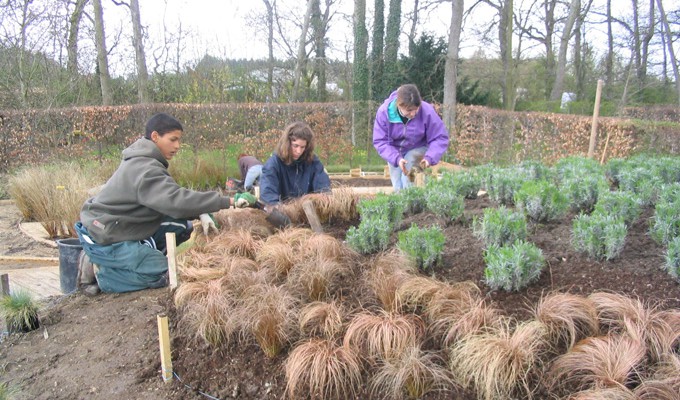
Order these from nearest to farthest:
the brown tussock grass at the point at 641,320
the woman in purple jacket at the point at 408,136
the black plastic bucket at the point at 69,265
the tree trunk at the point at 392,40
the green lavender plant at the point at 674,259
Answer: the brown tussock grass at the point at 641,320, the green lavender plant at the point at 674,259, the black plastic bucket at the point at 69,265, the woman in purple jacket at the point at 408,136, the tree trunk at the point at 392,40

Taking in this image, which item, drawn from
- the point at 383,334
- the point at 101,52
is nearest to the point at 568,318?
the point at 383,334

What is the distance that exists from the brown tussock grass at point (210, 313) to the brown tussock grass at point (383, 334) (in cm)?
64

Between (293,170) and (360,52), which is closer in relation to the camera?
(293,170)

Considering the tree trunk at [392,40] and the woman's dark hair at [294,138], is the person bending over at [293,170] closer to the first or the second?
the woman's dark hair at [294,138]

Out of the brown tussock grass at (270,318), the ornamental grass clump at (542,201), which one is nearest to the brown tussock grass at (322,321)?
the brown tussock grass at (270,318)

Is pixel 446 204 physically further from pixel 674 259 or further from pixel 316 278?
pixel 674 259

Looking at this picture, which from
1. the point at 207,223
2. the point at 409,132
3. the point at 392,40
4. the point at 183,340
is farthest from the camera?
the point at 392,40

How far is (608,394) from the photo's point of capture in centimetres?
180

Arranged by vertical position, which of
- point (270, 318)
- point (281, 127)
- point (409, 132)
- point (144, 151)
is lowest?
point (270, 318)

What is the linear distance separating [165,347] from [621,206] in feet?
9.33

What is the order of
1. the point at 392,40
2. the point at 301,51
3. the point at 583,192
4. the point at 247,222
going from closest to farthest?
1. the point at 583,192
2. the point at 247,222
3. the point at 392,40
4. the point at 301,51

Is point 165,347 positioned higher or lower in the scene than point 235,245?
lower

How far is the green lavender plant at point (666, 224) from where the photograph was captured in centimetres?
283

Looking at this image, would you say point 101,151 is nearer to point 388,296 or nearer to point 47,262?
point 47,262
